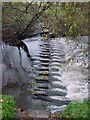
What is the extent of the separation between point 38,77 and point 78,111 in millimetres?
519

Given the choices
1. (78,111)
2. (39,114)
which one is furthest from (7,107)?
(78,111)

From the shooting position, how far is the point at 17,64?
4.72 metres

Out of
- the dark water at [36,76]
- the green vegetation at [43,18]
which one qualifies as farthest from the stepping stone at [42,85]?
the green vegetation at [43,18]

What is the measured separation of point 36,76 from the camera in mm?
4625

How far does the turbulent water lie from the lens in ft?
15.1

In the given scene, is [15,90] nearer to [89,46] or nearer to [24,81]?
[24,81]

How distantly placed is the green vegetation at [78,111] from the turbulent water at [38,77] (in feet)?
0.25

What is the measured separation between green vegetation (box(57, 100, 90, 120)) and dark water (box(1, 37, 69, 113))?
3.5 inches

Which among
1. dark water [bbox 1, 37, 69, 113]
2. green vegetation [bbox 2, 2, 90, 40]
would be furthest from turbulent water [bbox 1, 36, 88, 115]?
green vegetation [bbox 2, 2, 90, 40]

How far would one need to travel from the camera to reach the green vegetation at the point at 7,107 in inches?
174

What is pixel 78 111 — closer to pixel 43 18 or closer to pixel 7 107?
pixel 7 107

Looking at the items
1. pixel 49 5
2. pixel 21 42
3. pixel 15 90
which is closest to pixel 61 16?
pixel 49 5

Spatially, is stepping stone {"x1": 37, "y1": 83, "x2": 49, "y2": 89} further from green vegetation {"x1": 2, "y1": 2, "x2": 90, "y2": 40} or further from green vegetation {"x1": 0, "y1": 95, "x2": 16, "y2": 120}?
green vegetation {"x1": 2, "y1": 2, "x2": 90, "y2": 40}

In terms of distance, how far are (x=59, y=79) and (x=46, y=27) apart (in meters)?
0.52
